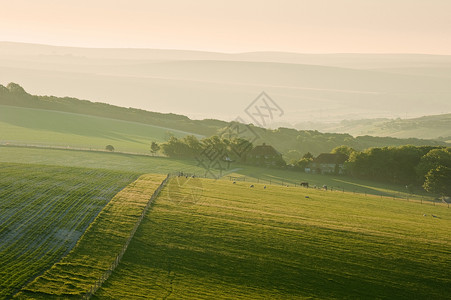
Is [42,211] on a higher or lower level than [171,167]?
lower

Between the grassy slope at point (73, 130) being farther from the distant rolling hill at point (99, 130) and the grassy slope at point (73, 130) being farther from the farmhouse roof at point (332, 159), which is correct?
the farmhouse roof at point (332, 159)

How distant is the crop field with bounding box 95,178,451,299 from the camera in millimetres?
44125

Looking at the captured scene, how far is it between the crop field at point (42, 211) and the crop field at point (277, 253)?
7.50 meters

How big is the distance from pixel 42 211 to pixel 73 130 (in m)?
103

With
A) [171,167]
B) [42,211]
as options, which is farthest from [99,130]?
[42,211]

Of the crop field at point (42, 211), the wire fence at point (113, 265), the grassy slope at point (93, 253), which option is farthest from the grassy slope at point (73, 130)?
the wire fence at point (113, 265)

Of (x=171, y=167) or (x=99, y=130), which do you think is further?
(x=99, y=130)

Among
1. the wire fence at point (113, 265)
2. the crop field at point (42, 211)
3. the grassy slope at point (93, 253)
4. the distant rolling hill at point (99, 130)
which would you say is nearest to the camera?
the grassy slope at point (93, 253)

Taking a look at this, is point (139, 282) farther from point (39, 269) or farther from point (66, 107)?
point (66, 107)

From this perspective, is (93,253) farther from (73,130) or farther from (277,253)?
(73,130)

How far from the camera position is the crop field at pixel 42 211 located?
142 ft

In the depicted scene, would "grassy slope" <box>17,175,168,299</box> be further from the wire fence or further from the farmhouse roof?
the farmhouse roof

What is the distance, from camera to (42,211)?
5822cm

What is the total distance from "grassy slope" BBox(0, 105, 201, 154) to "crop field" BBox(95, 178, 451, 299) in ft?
238
